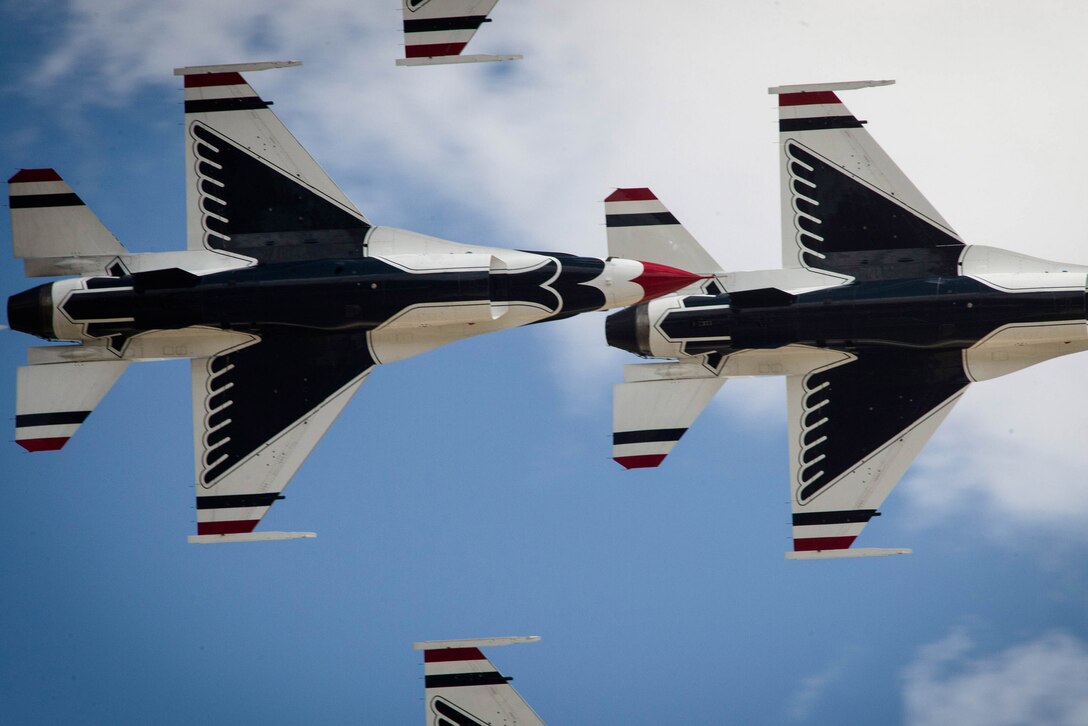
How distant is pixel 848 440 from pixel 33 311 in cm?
1208

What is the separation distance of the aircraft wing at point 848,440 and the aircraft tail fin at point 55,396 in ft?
33.3

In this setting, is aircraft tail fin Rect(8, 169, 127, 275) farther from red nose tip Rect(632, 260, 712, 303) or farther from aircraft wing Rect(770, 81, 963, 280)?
aircraft wing Rect(770, 81, 963, 280)

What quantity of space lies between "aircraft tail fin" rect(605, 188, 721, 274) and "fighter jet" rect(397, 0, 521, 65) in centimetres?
348

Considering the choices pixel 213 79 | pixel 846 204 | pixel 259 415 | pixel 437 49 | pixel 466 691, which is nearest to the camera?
pixel 466 691

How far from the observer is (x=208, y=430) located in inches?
972

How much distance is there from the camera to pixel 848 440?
2459cm

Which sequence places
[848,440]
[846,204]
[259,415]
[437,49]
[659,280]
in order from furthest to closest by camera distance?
[437,49], [846,204], [259,415], [848,440], [659,280]

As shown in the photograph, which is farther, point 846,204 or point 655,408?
point 846,204

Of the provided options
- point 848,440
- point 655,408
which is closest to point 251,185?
point 655,408

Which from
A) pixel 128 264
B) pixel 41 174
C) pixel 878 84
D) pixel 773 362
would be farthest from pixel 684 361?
pixel 41 174

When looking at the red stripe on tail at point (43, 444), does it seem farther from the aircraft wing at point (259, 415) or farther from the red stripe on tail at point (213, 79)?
the red stripe on tail at point (213, 79)

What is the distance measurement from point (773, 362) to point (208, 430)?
8400 millimetres

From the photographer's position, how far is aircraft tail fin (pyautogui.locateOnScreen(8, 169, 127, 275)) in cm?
2473

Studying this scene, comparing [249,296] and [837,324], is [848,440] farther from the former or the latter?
[249,296]
